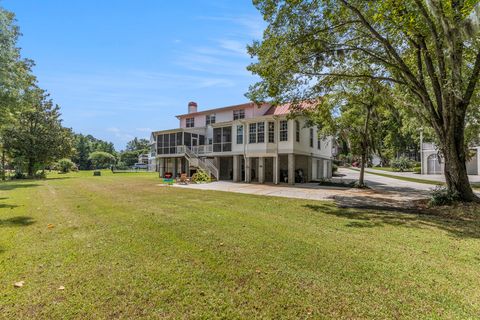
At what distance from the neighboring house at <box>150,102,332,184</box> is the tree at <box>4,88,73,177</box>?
12.4 meters

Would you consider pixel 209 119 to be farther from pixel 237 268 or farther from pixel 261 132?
pixel 237 268

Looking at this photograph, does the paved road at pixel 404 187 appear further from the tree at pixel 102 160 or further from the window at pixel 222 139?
the tree at pixel 102 160

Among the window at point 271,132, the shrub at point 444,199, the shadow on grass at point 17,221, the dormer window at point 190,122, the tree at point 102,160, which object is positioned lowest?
the shadow on grass at point 17,221

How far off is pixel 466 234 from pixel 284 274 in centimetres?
554

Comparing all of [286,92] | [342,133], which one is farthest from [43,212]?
[342,133]

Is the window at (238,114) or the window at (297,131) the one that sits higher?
the window at (238,114)

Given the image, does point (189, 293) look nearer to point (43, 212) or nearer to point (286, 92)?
point (43, 212)

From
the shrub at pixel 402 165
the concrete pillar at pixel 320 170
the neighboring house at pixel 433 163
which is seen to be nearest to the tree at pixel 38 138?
the concrete pillar at pixel 320 170

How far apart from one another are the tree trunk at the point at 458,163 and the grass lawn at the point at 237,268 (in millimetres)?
3313

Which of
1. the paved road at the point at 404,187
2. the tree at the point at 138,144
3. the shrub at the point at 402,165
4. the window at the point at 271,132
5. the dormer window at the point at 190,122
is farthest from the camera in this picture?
the tree at the point at 138,144

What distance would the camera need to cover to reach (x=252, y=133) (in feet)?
71.4

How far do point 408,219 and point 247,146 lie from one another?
14.9 meters

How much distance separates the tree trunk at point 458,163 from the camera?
10.1 metres

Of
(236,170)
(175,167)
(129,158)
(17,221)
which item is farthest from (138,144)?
(17,221)
